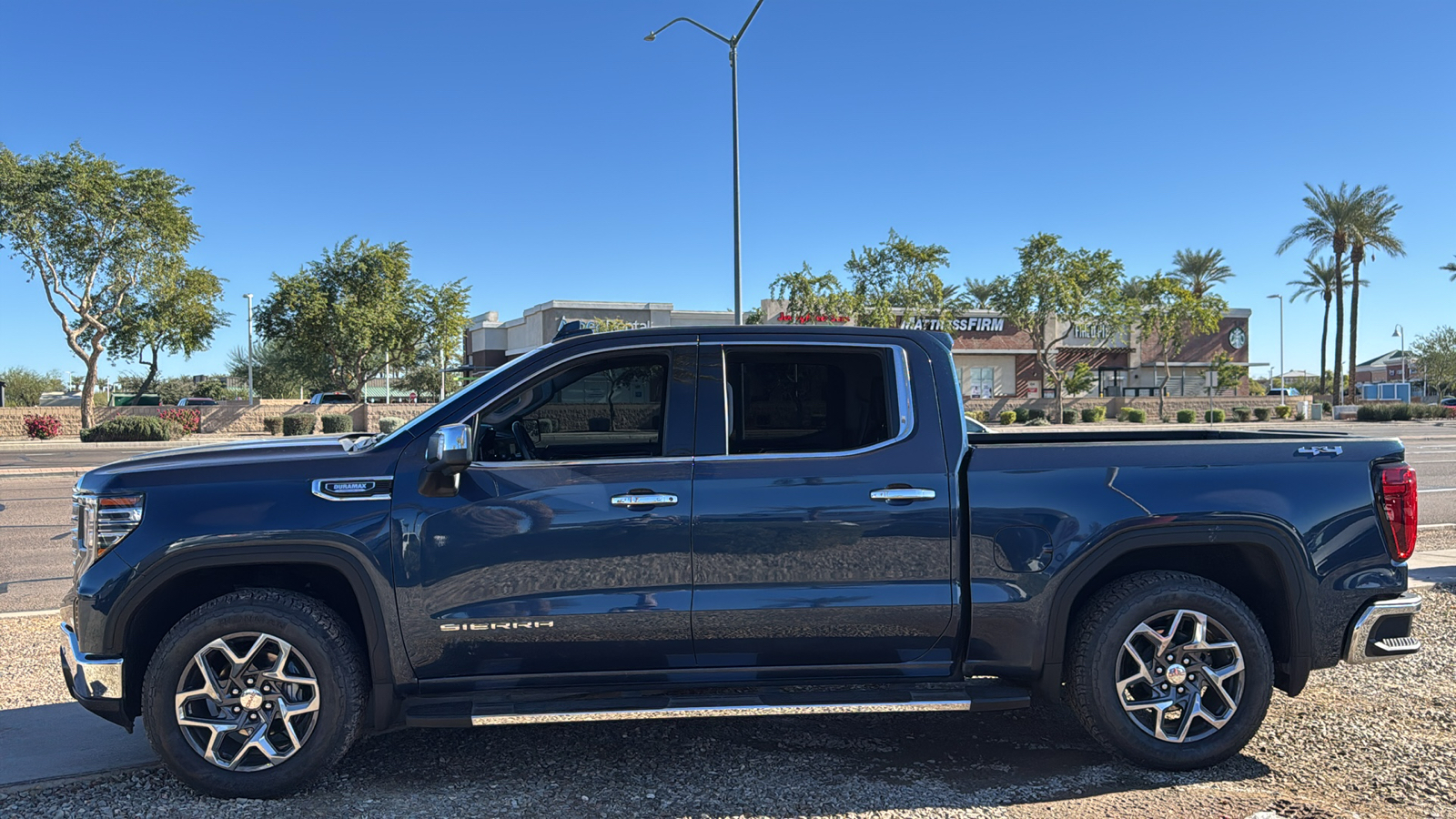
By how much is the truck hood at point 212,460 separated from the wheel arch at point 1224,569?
3.08m

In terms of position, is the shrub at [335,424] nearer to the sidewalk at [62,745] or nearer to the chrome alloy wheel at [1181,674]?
the sidewalk at [62,745]

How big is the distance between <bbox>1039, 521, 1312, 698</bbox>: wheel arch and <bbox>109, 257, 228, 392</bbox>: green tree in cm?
3852

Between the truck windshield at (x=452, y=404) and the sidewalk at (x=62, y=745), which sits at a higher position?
the truck windshield at (x=452, y=404)

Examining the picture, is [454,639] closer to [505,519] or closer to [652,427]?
[505,519]

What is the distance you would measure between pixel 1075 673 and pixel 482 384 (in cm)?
278

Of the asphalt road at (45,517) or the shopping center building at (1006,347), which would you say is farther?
the shopping center building at (1006,347)

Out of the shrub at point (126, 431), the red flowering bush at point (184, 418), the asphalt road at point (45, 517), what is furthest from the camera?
the red flowering bush at point (184, 418)

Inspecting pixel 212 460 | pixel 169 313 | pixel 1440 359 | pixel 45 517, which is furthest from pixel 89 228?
pixel 1440 359

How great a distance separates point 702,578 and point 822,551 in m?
0.50

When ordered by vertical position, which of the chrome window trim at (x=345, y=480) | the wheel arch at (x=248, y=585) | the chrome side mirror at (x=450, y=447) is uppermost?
the chrome side mirror at (x=450, y=447)

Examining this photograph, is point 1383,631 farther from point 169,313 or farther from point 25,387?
point 25,387

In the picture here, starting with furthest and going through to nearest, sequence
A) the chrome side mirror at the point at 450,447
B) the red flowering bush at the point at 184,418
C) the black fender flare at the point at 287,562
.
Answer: the red flowering bush at the point at 184,418 → the black fender flare at the point at 287,562 → the chrome side mirror at the point at 450,447

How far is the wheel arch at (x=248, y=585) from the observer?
357 cm

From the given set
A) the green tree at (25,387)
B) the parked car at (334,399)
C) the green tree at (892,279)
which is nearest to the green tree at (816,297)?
the green tree at (892,279)
